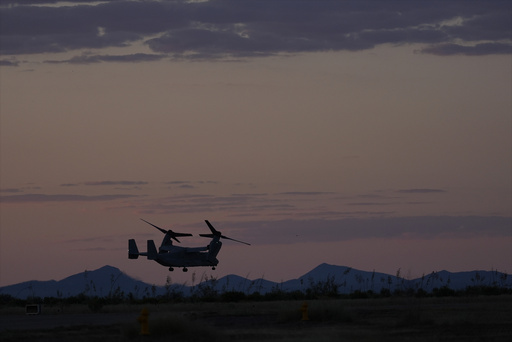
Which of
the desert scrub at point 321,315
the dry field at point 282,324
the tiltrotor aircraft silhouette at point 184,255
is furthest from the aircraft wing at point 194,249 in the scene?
the desert scrub at point 321,315

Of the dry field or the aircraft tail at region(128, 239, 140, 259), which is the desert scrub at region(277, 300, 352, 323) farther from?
the aircraft tail at region(128, 239, 140, 259)

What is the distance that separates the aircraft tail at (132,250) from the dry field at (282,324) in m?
43.7

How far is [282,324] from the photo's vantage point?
35688mm

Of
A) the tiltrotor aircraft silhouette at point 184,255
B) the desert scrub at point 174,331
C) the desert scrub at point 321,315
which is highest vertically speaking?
the tiltrotor aircraft silhouette at point 184,255

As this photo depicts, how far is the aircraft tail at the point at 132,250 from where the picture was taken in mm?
90688

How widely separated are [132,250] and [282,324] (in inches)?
2238

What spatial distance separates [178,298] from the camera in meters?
59.4

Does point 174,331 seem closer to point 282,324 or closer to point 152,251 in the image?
point 282,324

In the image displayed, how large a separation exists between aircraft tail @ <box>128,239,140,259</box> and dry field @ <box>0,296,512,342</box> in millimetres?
43674

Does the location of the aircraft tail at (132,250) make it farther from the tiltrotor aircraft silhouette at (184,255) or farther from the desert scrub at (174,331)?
the desert scrub at (174,331)

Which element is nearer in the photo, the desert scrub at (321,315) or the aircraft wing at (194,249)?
the desert scrub at (321,315)

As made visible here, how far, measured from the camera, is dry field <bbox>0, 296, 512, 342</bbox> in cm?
3069

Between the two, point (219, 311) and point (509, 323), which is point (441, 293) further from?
point (509, 323)

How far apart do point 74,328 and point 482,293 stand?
31.9m
